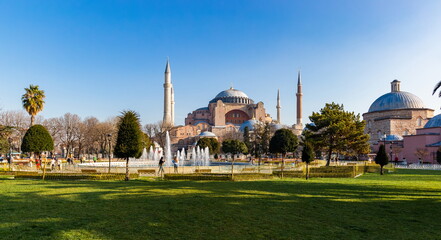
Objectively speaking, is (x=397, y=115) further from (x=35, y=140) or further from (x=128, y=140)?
(x=35, y=140)

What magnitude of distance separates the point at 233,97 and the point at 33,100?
201 ft

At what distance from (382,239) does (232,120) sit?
7857 centimetres

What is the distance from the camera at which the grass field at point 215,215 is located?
4922 millimetres

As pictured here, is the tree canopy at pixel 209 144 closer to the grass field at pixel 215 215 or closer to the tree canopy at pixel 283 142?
the tree canopy at pixel 283 142

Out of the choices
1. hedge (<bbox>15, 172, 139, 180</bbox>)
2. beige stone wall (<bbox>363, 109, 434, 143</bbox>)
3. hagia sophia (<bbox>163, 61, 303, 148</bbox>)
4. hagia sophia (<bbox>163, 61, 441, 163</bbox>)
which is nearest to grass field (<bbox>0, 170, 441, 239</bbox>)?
hedge (<bbox>15, 172, 139, 180</bbox>)

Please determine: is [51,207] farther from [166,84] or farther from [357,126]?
[166,84]

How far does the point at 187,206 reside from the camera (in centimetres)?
700

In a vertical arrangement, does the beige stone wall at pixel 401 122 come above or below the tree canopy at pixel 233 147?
above

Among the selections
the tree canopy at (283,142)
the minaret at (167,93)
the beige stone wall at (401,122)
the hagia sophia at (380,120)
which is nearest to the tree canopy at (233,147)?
the tree canopy at (283,142)

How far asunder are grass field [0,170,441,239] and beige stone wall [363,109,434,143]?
39.8m

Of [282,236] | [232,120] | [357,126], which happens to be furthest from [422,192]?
[232,120]

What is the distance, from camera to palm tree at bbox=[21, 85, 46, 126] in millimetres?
27156

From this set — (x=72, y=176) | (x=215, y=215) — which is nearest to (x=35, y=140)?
(x=72, y=176)

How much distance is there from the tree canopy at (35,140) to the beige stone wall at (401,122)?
42.4 metres
